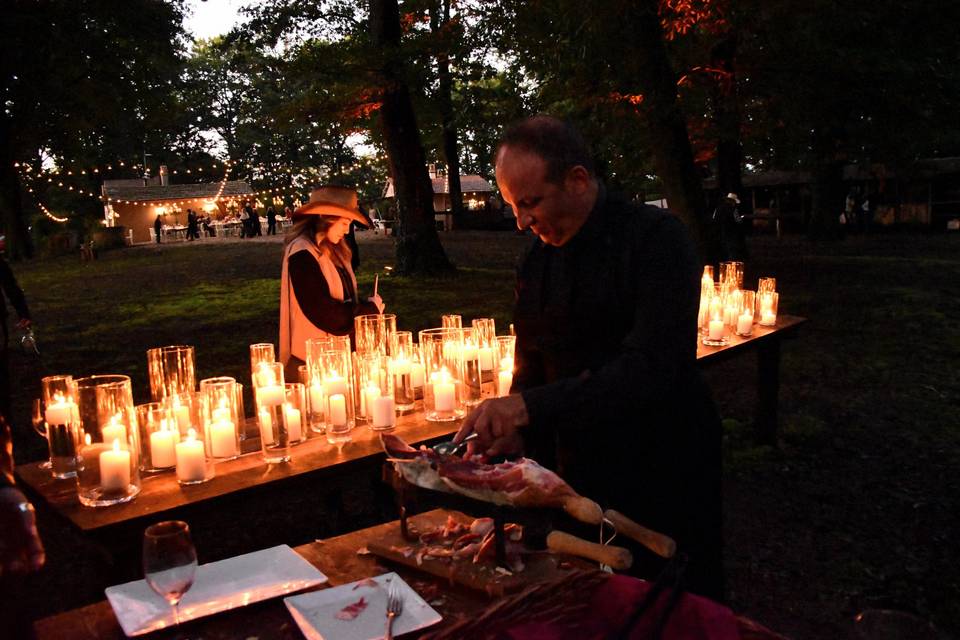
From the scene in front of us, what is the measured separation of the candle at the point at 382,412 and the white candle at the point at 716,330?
274 centimetres

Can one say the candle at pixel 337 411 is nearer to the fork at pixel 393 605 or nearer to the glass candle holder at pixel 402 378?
the glass candle holder at pixel 402 378

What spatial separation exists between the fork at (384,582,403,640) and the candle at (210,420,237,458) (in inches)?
63.2

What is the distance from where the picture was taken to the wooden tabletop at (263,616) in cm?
188

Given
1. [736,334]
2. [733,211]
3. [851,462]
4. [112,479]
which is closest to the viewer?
[112,479]

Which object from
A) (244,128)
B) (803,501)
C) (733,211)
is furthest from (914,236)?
(244,128)

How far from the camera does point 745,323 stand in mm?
5645

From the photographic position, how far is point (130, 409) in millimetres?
2875

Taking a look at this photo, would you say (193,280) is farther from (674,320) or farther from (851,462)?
(674,320)

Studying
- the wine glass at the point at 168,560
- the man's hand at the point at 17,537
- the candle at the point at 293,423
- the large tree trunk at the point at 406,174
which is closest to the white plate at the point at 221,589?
the wine glass at the point at 168,560

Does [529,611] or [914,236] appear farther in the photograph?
[914,236]

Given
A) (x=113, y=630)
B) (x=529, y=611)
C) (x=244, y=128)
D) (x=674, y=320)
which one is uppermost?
(x=244, y=128)

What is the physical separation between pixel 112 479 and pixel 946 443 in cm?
711

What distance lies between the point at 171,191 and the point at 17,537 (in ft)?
211

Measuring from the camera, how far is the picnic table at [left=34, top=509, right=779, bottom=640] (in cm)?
188
